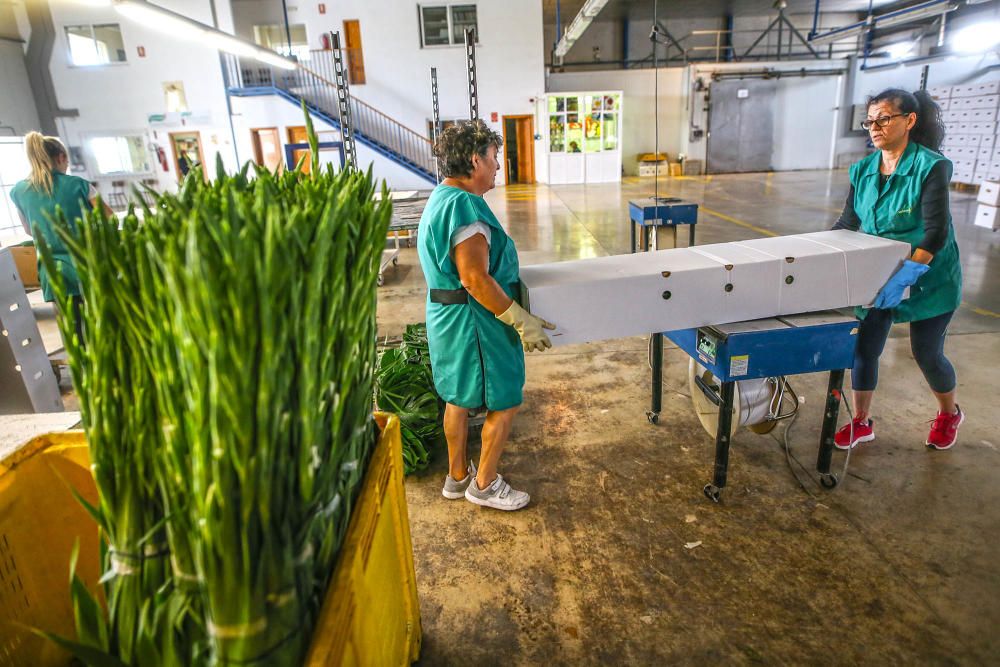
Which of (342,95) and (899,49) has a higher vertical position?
(899,49)

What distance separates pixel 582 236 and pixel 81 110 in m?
13.5

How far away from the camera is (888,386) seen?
3.16 metres

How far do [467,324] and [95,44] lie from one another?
16.8 m

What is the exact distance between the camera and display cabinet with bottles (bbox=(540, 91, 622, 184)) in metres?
14.0

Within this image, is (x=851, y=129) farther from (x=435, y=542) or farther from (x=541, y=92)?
(x=435, y=542)

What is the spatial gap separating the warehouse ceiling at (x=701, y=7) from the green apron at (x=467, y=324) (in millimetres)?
15556

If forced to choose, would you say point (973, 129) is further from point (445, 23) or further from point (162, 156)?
point (162, 156)

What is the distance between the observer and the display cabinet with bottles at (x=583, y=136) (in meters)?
14.0

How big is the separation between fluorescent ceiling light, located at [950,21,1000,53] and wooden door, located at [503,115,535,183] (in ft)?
30.7

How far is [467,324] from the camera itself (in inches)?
75.7

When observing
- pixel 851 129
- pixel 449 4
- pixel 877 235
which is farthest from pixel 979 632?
pixel 851 129

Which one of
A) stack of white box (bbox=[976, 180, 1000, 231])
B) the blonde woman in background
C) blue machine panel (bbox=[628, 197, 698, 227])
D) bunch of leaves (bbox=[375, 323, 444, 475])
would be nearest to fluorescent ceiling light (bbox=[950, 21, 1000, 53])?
stack of white box (bbox=[976, 180, 1000, 231])

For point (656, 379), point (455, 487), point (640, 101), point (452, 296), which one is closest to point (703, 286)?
A: point (452, 296)

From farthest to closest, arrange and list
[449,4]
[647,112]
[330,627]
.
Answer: [647,112] → [449,4] → [330,627]
